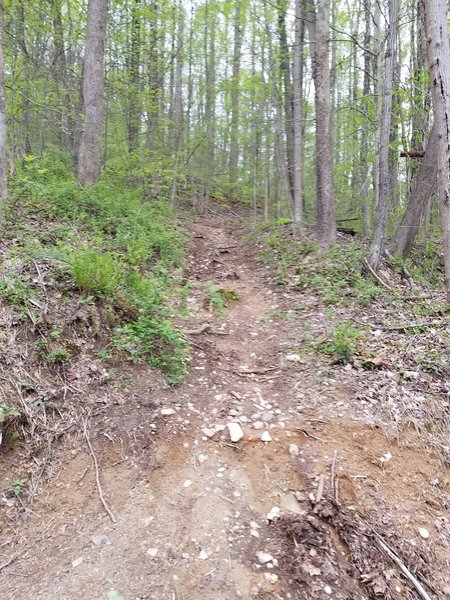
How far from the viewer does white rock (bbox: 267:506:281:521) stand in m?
2.80

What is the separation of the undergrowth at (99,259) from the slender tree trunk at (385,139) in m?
3.57

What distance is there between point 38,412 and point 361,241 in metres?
7.38

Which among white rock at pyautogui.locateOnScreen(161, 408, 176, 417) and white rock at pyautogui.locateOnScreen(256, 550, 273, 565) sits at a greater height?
white rock at pyautogui.locateOnScreen(161, 408, 176, 417)

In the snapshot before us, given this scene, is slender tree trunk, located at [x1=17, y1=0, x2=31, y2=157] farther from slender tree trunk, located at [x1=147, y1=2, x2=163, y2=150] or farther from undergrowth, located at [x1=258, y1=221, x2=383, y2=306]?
undergrowth, located at [x1=258, y1=221, x2=383, y2=306]

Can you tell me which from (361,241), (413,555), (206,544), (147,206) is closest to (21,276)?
(206,544)

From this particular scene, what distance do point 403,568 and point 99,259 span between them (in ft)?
13.1

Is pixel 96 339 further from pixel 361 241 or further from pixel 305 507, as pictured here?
pixel 361 241

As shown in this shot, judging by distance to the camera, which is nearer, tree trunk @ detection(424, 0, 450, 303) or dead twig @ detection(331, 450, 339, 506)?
dead twig @ detection(331, 450, 339, 506)

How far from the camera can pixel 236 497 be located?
Answer: 2959 mm

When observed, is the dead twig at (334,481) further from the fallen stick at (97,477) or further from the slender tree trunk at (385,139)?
the slender tree trunk at (385,139)

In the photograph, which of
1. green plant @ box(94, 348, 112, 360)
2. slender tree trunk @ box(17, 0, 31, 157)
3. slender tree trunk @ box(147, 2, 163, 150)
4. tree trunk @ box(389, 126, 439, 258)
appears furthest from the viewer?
slender tree trunk @ box(147, 2, 163, 150)

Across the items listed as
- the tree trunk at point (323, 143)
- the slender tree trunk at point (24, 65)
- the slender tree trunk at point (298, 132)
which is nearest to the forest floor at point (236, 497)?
the tree trunk at point (323, 143)

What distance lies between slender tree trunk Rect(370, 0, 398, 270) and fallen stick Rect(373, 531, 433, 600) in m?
4.99

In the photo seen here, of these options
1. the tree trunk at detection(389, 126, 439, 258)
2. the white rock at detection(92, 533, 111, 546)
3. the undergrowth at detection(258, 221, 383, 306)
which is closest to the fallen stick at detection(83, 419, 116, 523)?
the white rock at detection(92, 533, 111, 546)
